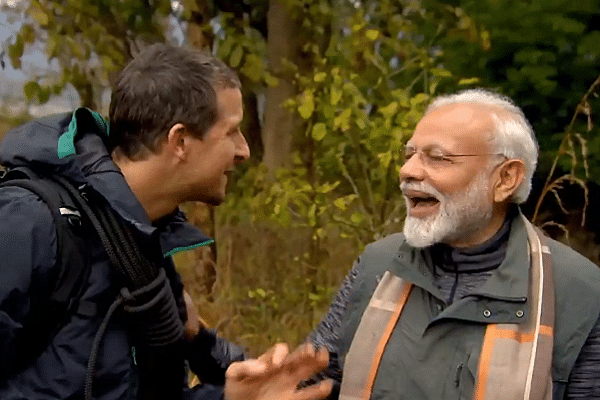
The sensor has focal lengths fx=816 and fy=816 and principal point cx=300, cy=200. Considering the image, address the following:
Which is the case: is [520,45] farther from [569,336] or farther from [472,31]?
[569,336]

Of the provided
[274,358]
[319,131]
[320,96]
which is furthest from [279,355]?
[320,96]

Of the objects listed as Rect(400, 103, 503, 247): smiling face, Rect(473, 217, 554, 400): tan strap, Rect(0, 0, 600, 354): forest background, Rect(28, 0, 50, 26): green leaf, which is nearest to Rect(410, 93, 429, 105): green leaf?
Rect(0, 0, 600, 354): forest background

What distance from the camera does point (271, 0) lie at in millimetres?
7039

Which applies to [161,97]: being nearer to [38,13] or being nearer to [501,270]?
[501,270]

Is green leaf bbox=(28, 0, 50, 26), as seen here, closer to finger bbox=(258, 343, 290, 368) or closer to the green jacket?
the green jacket

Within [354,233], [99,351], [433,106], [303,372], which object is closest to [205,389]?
[303,372]

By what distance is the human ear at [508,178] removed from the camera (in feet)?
8.22

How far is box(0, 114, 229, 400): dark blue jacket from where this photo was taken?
1790 mm

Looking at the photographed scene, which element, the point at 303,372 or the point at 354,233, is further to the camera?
the point at 354,233

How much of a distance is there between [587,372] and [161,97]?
139 centimetres

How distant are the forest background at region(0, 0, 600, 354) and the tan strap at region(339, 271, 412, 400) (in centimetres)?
164

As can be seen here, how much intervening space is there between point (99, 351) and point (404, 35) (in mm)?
3926

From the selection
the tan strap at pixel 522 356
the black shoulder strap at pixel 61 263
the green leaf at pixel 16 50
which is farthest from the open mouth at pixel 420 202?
the green leaf at pixel 16 50

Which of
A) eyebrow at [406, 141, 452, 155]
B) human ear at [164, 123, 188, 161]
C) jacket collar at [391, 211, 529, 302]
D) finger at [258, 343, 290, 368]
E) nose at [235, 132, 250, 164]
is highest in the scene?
human ear at [164, 123, 188, 161]
